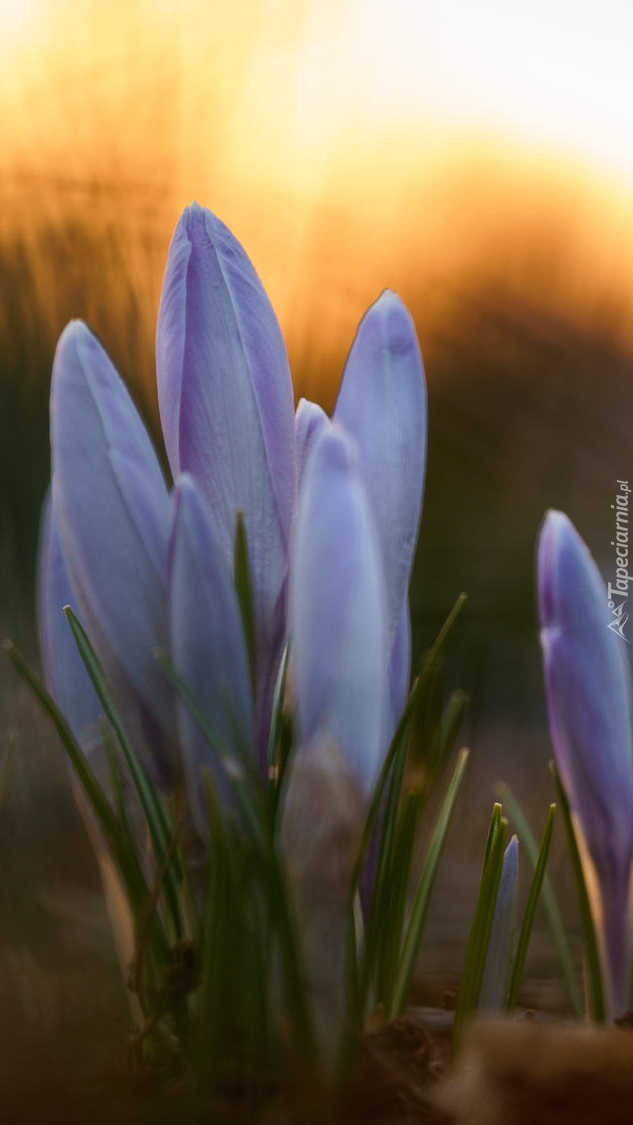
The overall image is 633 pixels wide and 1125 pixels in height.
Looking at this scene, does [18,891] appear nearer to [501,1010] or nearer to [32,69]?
[501,1010]

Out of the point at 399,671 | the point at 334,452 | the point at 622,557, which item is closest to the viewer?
the point at 334,452

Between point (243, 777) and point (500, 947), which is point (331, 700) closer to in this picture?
point (243, 777)

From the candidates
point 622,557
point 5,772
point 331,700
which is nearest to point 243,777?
point 331,700

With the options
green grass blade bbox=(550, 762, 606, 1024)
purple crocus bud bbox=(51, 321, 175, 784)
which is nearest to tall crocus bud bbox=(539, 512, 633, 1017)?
green grass blade bbox=(550, 762, 606, 1024)

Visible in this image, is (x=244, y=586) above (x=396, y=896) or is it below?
above

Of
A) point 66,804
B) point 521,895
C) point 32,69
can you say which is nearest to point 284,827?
point 66,804

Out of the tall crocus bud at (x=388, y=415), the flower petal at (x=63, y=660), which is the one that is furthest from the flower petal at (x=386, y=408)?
the flower petal at (x=63, y=660)
